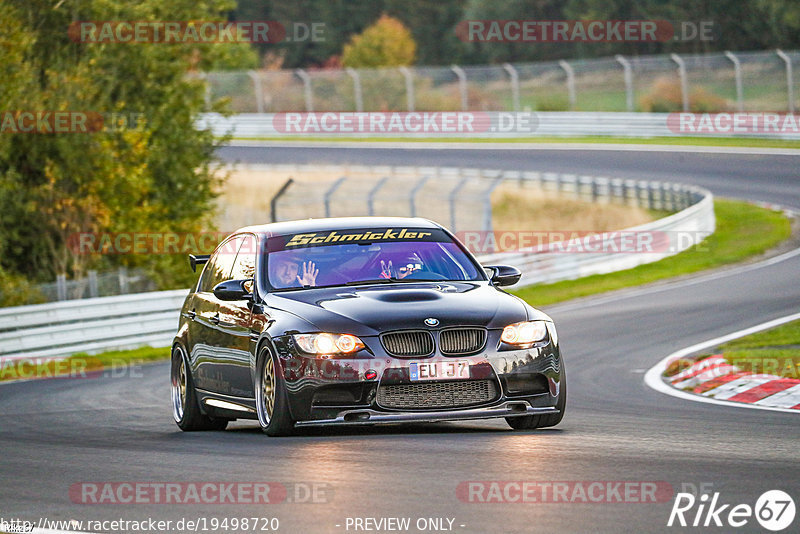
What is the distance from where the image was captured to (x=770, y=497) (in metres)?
6.59

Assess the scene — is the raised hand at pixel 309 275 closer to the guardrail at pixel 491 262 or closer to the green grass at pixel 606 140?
the guardrail at pixel 491 262

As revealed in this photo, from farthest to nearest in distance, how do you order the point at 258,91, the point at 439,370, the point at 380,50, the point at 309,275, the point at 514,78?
the point at 380,50 < the point at 258,91 < the point at 514,78 < the point at 309,275 < the point at 439,370

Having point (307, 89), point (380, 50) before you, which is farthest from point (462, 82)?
point (380, 50)

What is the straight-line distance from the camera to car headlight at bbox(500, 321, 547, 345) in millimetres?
9398

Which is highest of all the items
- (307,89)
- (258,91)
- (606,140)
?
(307,89)

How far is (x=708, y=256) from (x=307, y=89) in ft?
97.7

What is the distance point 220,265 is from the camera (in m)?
11.5

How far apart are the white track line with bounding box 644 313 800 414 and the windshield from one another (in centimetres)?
266

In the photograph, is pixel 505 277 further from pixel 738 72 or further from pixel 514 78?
pixel 514 78

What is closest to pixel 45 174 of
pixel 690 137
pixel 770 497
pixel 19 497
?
pixel 19 497

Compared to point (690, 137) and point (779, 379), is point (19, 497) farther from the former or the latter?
point (690, 137)

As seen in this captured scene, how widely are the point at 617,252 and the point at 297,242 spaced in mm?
18357

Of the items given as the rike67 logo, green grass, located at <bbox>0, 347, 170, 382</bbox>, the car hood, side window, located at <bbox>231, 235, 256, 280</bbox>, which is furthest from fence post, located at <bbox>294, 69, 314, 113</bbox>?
the rike67 logo

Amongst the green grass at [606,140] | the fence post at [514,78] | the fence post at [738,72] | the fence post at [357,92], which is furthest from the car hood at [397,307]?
the fence post at [357,92]
